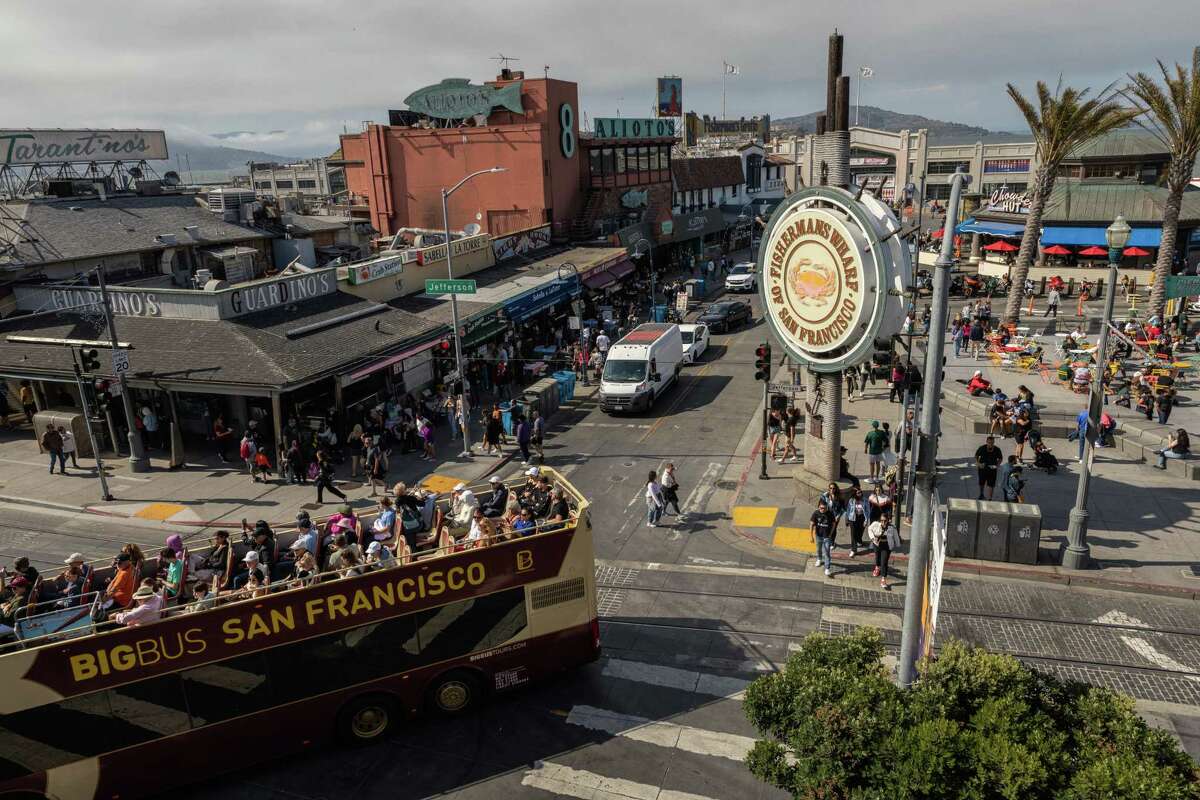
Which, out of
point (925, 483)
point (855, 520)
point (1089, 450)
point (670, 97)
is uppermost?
point (670, 97)

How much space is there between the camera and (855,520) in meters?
17.5

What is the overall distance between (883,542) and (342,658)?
422 inches

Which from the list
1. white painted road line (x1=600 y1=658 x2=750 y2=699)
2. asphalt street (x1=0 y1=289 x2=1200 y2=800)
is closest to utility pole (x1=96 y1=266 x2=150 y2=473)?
asphalt street (x1=0 y1=289 x2=1200 y2=800)

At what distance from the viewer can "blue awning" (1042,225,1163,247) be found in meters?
43.7

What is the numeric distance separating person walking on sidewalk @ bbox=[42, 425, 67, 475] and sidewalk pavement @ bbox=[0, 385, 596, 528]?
33 centimetres

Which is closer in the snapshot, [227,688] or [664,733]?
[227,688]

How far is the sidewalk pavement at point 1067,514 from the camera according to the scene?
1638 cm

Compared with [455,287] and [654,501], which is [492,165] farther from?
[654,501]

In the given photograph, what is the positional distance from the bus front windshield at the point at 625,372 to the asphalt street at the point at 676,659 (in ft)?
26.7

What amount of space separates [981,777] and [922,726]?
58 cm

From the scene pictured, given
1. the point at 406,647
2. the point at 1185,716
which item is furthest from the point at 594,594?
the point at 1185,716

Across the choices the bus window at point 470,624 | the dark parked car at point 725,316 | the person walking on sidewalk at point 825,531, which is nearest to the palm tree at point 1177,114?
the dark parked car at point 725,316

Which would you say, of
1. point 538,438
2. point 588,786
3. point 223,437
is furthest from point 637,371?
point 588,786

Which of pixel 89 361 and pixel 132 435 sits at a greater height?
pixel 89 361
